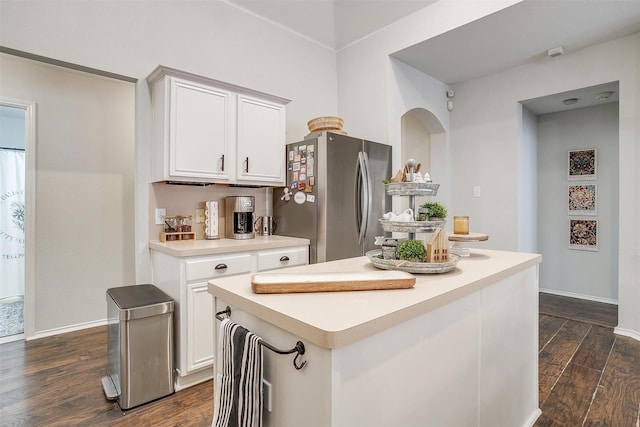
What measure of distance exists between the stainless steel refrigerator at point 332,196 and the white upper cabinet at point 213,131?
25 cm

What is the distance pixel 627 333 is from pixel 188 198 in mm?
3994

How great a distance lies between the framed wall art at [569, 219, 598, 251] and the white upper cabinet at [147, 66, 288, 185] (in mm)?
3853

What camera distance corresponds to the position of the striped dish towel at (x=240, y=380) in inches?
37.3

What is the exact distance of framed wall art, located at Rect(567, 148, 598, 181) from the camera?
4.15 meters

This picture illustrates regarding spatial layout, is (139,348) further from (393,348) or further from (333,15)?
(333,15)

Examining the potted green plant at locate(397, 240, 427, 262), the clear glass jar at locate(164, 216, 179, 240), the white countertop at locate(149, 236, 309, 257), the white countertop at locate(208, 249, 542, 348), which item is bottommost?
the white countertop at locate(208, 249, 542, 348)

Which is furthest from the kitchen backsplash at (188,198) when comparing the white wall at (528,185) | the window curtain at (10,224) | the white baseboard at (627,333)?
the white baseboard at (627,333)

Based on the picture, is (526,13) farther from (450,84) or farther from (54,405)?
(54,405)

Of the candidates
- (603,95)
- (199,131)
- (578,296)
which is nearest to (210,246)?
(199,131)

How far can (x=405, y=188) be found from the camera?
1367 millimetres

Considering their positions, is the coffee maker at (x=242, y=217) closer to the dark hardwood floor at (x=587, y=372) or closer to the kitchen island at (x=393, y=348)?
the kitchen island at (x=393, y=348)

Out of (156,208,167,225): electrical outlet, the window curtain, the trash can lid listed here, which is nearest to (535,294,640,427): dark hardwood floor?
the trash can lid

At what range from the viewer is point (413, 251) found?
1.34 meters

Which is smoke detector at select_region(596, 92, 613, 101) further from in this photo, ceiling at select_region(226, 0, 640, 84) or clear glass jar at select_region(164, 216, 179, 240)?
clear glass jar at select_region(164, 216, 179, 240)
